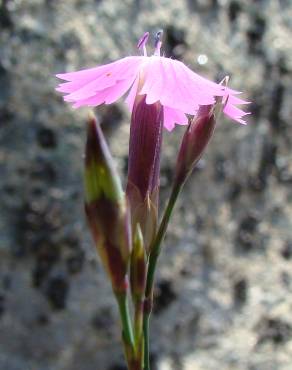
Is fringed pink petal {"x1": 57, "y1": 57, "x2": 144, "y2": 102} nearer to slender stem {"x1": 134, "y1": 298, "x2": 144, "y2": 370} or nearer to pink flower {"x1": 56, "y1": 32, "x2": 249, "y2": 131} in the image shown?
pink flower {"x1": 56, "y1": 32, "x2": 249, "y2": 131}

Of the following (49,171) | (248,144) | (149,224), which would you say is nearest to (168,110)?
(149,224)

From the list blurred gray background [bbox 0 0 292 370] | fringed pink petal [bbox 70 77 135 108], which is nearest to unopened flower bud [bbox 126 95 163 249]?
fringed pink petal [bbox 70 77 135 108]

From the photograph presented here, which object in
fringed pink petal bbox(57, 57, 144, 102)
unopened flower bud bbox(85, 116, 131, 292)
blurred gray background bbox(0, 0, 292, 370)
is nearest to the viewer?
unopened flower bud bbox(85, 116, 131, 292)

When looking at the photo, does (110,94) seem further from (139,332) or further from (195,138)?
(139,332)

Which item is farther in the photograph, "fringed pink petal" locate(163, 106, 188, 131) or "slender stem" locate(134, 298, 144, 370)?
"fringed pink petal" locate(163, 106, 188, 131)

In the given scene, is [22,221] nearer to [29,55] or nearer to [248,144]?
[29,55]

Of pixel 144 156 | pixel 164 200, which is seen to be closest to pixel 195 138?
pixel 144 156
